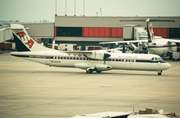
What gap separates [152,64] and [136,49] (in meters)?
30.6

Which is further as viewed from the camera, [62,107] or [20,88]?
[20,88]

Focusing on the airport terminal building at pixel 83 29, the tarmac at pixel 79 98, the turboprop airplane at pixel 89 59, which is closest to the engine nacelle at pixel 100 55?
the turboprop airplane at pixel 89 59

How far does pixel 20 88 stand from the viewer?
23.8 metres

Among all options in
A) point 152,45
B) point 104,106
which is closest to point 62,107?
point 104,106

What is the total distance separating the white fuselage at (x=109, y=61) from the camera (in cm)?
3406

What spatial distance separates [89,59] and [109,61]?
2664 mm

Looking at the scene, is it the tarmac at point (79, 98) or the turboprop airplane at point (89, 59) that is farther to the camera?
the turboprop airplane at point (89, 59)

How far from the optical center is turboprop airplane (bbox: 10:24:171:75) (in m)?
34.2

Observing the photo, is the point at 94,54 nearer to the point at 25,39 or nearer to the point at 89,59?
the point at 89,59

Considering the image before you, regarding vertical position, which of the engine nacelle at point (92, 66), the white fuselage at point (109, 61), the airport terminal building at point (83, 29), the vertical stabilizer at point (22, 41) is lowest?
the engine nacelle at point (92, 66)

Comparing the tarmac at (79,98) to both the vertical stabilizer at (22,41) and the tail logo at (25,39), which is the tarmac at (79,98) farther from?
the tail logo at (25,39)

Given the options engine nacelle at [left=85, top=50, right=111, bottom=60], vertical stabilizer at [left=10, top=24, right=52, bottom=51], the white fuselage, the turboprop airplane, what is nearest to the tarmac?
the white fuselage

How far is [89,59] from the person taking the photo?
35562 millimetres

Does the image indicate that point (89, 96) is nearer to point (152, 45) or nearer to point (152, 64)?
point (152, 64)
